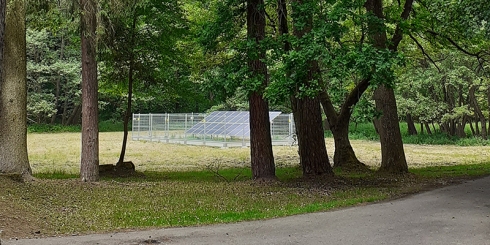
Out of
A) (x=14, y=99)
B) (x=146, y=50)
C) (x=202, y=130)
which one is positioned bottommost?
(x=202, y=130)

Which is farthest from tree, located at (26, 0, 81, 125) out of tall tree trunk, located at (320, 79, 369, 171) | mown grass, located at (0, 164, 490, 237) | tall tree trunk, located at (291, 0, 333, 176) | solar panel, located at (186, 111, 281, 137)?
mown grass, located at (0, 164, 490, 237)

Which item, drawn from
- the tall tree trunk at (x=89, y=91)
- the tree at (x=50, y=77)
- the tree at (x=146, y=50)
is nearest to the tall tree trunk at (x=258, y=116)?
the tall tree trunk at (x=89, y=91)

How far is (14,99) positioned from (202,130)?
26.6m

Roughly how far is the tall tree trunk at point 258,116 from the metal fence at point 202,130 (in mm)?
18531

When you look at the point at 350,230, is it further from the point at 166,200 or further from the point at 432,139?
the point at 432,139

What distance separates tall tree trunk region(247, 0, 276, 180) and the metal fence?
60.8ft

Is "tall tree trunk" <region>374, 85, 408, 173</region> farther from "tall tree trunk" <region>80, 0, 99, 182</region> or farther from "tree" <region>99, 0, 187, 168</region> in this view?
"tall tree trunk" <region>80, 0, 99, 182</region>

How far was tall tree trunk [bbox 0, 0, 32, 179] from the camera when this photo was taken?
457 inches

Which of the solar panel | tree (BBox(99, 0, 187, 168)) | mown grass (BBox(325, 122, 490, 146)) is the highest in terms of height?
tree (BBox(99, 0, 187, 168))

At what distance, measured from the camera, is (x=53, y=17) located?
554 inches

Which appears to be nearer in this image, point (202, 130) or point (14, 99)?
point (14, 99)

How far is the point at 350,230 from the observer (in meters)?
7.50

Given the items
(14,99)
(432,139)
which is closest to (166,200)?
(14,99)

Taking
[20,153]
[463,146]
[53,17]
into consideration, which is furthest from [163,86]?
[463,146]
